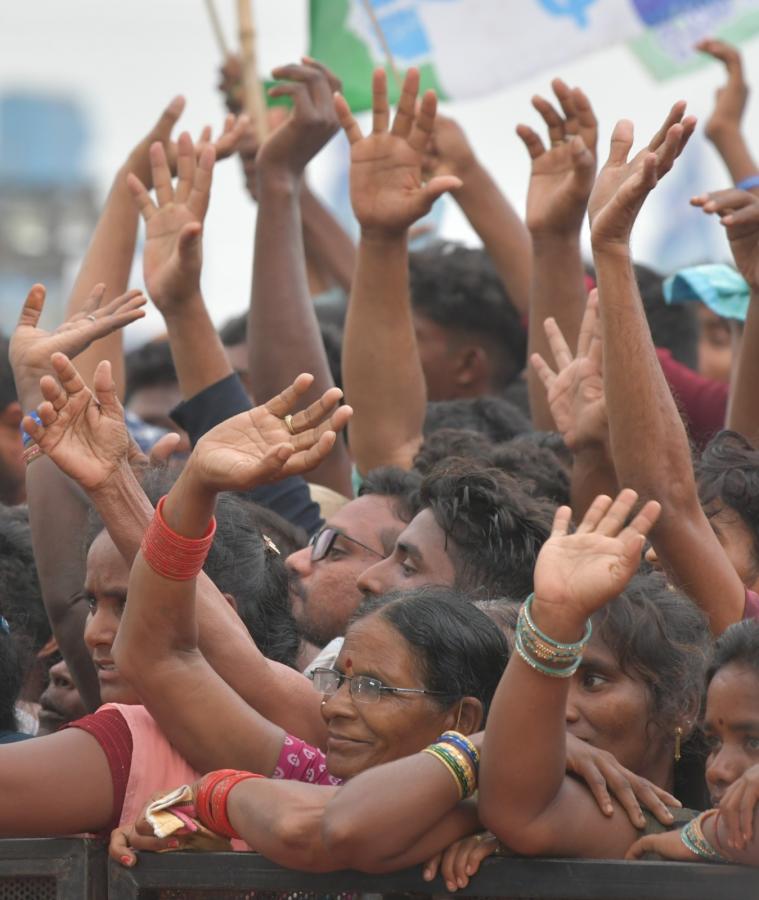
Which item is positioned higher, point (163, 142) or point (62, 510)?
point (163, 142)

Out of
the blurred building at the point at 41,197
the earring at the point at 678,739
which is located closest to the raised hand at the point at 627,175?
the earring at the point at 678,739

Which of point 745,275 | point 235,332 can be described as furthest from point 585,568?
point 235,332

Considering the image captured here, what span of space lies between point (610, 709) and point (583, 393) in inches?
37.8

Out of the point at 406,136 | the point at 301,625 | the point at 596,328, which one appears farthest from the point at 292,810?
the point at 406,136

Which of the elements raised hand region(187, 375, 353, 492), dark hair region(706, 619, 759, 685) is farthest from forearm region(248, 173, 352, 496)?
dark hair region(706, 619, 759, 685)

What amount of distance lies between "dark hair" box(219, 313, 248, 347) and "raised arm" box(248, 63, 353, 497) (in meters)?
1.05

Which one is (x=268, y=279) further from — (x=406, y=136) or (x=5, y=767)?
(x=5, y=767)

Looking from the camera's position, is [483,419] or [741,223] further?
[483,419]

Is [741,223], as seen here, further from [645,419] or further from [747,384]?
[645,419]

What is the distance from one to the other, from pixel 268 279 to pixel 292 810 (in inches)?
99.1

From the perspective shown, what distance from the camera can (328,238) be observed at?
21.6 ft

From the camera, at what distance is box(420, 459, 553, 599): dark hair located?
149 inches

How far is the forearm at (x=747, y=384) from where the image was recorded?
166 inches

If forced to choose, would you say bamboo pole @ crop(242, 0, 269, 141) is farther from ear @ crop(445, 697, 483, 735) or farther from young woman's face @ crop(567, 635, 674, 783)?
ear @ crop(445, 697, 483, 735)
